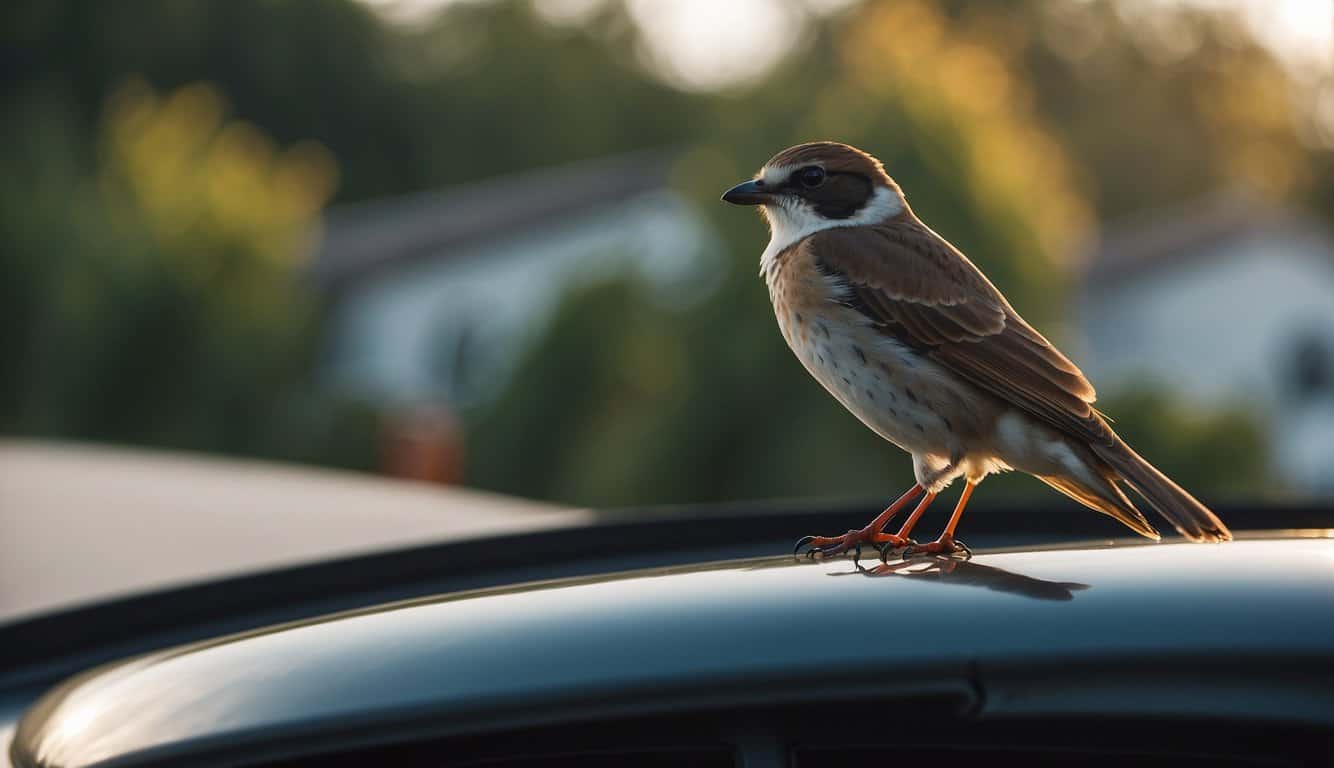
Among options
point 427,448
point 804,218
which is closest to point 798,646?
point 804,218

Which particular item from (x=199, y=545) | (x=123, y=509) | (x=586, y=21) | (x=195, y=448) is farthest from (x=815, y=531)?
(x=586, y=21)

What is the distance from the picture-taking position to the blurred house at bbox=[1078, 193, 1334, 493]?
126 feet

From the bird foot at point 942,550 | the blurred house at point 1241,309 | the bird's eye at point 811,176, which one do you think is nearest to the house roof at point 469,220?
the blurred house at point 1241,309

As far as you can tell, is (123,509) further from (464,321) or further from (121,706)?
(464,321)

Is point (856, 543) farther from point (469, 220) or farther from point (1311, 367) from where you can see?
point (1311, 367)

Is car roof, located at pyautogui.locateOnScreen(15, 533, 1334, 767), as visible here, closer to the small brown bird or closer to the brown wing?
the small brown bird

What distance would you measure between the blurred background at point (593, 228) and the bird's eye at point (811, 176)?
333mm

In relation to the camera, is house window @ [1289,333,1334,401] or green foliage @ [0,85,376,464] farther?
house window @ [1289,333,1334,401]

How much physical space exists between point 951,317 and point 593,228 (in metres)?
37.3

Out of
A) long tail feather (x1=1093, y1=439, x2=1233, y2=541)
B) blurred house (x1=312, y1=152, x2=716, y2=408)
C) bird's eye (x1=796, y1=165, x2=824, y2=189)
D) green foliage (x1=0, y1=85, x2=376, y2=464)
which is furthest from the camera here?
blurred house (x1=312, y1=152, x2=716, y2=408)

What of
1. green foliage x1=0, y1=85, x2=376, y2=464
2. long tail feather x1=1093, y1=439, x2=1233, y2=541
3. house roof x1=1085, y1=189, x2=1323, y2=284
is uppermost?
house roof x1=1085, y1=189, x2=1323, y2=284

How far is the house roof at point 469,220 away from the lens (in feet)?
130

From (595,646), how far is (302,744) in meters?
0.29

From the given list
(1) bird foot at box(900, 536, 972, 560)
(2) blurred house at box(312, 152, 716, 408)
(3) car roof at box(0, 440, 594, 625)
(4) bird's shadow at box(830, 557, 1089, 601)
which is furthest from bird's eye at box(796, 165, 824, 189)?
(2) blurred house at box(312, 152, 716, 408)
